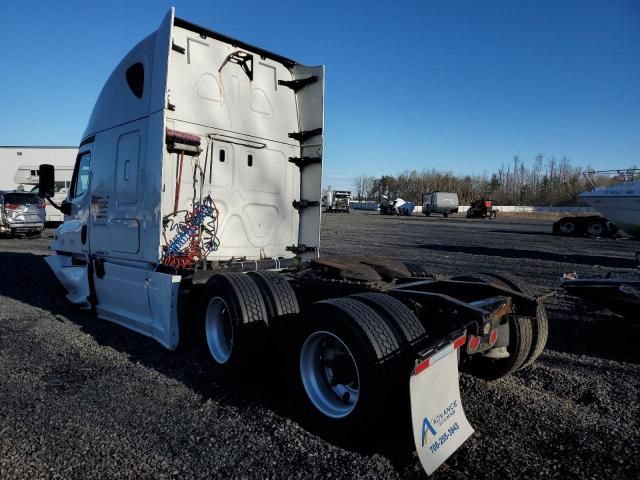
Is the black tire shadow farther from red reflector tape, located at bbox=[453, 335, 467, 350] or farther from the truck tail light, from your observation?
red reflector tape, located at bbox=[453, 335, 467, 350]

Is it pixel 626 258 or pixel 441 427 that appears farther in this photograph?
pixel 626 258

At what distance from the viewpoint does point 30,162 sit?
25469mm

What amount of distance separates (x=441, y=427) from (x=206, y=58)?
4.34m

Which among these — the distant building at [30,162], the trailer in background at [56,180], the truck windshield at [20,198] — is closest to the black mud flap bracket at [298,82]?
the truck windshield at [20,198]

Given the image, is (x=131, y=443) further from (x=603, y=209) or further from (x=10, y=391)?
(x=603, y=209)

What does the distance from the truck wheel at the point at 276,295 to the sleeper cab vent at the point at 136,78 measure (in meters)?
2.64

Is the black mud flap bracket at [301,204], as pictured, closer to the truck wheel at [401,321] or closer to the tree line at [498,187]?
the truck wheel at [401,321]

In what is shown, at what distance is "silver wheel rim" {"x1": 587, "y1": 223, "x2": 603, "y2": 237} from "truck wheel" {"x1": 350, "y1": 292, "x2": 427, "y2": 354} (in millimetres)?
23076

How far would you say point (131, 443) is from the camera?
287 cm

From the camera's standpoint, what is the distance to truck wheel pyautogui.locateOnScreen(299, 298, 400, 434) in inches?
106

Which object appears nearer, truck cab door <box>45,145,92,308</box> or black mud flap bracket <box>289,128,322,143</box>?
black mud flap bracket <box>289,128,322,143</box>

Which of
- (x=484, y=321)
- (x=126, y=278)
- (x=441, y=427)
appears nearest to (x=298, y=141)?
(x=126, y=278)

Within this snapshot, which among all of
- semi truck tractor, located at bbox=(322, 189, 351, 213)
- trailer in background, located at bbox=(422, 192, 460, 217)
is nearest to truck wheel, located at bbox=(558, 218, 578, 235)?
trailer in background, located at bbox=(422, 192, 460, 217)

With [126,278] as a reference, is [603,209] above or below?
above
